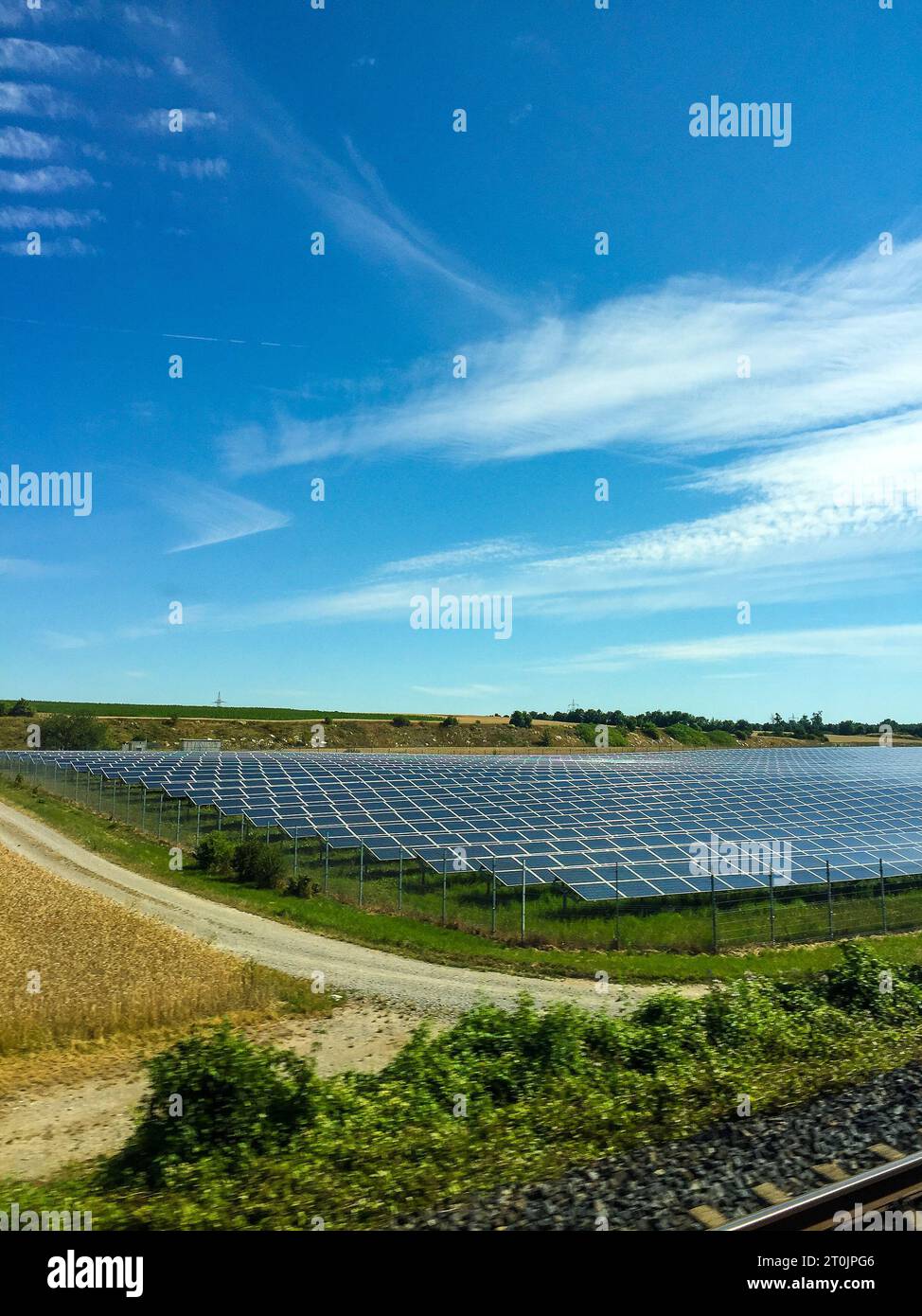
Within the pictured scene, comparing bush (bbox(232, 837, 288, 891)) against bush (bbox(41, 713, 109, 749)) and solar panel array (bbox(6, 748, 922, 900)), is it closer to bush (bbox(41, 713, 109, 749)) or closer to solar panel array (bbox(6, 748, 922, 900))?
solar panel array (bbox(6, 748, 922, 900))

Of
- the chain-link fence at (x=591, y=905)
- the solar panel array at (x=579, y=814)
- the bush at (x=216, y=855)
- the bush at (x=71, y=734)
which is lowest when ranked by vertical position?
the chain-link fence at (x=591, y=905)

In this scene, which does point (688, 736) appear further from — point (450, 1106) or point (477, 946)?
point (450, 1106)

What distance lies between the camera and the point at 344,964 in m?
23.2

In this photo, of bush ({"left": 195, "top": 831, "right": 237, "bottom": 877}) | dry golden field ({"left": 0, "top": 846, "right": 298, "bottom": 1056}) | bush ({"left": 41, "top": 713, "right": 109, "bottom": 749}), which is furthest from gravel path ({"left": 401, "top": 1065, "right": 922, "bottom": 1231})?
bush ({"left": 41, "top": 713, "right": 109, "bottom": 749})

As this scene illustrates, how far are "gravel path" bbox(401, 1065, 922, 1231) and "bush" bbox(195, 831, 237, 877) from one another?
94.0 feet

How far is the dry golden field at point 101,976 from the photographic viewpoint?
55.3 feet

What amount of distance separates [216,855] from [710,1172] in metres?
30.0

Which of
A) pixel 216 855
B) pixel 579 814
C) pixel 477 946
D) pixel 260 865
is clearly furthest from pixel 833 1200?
pixel 579 814

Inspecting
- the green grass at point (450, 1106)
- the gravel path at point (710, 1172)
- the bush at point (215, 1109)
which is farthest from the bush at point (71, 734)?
the gravel path at point (710, 1172)

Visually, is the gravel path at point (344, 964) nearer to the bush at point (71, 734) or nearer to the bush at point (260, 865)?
the bush at point (260, 865)

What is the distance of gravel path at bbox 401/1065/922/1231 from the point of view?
836cm

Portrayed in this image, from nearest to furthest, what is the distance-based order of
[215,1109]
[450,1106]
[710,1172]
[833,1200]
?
[833,1200] → [710,1172] → [215,1109] → [450,1106]

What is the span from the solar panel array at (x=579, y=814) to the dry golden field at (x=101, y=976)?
1088cm
